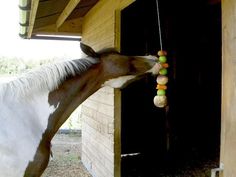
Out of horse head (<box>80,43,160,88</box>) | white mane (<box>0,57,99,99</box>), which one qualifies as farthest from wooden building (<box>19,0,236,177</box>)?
white mane (<box>0,57,99,99</box>)

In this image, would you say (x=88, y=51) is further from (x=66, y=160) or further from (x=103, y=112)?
(x=66, y=160)

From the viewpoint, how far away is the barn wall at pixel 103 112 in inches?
139

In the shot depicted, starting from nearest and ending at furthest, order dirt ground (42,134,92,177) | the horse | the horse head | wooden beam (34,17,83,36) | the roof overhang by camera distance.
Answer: the horse
the horse head
the roof overhang
dirt ground (42,134,92,177)
wooden beam (34,17,83,36)

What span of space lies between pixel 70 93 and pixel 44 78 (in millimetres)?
238

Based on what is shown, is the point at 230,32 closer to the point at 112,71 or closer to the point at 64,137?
the point at 112,71

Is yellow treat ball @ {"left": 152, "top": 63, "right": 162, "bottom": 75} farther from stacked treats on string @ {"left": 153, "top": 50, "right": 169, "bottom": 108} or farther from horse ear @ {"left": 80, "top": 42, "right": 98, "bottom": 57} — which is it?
horse ear @ {"left": 80, "top": 42, "right": 98, "bottom": 57}

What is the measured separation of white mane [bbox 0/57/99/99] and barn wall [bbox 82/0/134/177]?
939 millimetres

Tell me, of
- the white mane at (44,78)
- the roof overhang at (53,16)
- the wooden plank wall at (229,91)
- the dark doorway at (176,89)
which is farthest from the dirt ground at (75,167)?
the wooden plank wall at (229,91)

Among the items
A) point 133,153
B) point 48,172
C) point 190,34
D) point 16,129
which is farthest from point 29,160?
point 190,34

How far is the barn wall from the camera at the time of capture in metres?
3.53

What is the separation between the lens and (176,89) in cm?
551

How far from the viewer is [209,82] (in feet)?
18.9

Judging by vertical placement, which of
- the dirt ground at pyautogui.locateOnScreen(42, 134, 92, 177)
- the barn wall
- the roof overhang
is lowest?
the dirt ground at pyautogui.locateOnScreen(42, 134, 92, 177)

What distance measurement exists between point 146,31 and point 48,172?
2819 millimetres
